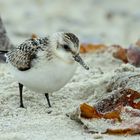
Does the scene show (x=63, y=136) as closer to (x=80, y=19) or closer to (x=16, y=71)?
(x=16, y=71)

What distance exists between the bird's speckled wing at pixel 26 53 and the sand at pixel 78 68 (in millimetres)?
454

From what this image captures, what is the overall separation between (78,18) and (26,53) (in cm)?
722

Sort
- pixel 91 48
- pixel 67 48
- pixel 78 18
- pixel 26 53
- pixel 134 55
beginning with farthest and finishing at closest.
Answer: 1. pixel 78 18
2. pixel 91 48
3. pixel 134 55
4. pixel 26 53
5. pixel 67 48

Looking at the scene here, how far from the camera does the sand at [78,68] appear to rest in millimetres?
5898

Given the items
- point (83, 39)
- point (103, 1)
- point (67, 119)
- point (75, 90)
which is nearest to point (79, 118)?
point (67, 119)

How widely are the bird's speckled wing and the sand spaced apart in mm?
454

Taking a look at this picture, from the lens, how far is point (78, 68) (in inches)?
324

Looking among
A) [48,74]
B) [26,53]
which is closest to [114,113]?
[48,74]

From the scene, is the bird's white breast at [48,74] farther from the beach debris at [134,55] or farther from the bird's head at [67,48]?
the beach debris at [134,55]

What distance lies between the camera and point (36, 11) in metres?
14.1

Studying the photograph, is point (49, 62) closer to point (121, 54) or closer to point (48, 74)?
point (48, 74)

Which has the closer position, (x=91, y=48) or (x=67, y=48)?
(x=67, y=48)

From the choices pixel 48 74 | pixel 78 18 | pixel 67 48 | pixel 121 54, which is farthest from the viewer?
pixel 78 18

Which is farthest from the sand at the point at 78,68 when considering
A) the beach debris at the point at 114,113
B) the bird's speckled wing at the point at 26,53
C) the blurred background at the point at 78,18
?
the bird's speckled wing at the point at 26,53
